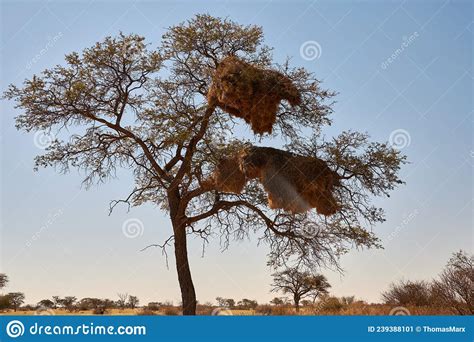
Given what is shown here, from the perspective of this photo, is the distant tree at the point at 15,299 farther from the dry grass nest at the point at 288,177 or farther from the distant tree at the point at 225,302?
the dry grass nest at the point at 288,177

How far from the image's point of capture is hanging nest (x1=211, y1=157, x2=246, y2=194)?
1625 cm

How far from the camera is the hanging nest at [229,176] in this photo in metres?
16.2

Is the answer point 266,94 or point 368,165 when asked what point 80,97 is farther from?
point 368,165

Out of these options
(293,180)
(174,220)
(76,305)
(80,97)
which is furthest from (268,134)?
(76,305)

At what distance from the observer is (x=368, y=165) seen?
1600 centimetres

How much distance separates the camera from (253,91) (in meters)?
14.1

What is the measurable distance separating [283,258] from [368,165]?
4.01 metres

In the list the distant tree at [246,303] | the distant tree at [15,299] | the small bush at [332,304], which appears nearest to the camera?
the small bush at [332,304]

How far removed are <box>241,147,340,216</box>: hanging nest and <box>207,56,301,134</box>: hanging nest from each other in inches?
42.6

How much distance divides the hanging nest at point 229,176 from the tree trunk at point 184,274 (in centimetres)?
198

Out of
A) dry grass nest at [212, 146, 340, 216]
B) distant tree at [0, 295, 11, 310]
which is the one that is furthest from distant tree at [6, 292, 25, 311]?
dry grass nest at [212, 146, 340, 216]

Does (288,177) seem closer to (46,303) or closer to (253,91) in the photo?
(253,91)

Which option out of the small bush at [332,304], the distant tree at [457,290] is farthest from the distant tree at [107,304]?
the distant tree at [457,290]

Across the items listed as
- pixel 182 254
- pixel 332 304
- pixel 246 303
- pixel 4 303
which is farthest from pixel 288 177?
pixel 4 303
